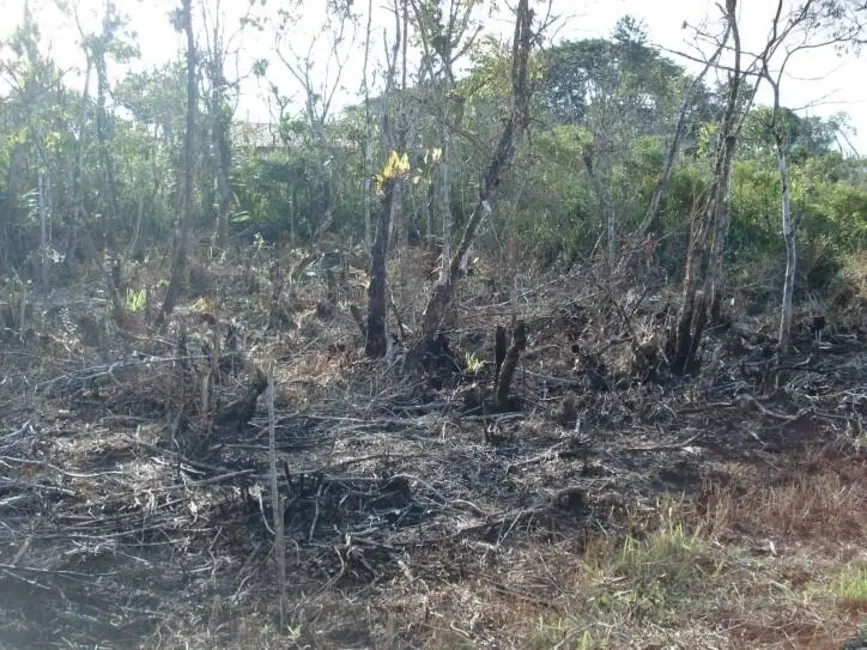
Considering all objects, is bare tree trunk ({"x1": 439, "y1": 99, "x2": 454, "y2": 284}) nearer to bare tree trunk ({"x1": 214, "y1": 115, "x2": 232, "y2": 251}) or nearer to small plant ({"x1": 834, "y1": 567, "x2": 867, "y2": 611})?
bare tree trunk ({"x1": 214, "y1": 115, "x2": 232, "y2": 251})

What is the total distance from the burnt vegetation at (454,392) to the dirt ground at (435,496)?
2 centimetres

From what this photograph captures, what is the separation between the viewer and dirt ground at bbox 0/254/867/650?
475 cm

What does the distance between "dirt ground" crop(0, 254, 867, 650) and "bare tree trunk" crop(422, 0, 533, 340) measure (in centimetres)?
43

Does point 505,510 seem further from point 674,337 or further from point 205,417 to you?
point 674,337

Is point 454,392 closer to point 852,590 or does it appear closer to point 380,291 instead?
point 380,291

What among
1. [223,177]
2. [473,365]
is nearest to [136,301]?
[473,365]

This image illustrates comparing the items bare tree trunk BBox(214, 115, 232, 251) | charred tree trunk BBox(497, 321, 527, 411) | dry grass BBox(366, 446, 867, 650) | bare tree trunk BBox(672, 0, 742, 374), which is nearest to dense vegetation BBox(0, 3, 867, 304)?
bare tree trunk BBox(214, 115, 232, 251)

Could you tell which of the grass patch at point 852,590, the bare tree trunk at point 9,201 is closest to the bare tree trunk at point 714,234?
the grass patch at point 852,590

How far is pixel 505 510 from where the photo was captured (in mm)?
6027

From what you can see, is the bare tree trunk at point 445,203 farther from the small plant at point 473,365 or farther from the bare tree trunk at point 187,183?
the bare tree trunk at point 187,183

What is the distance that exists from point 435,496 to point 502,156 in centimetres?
375

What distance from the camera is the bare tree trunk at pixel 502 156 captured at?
8.91 metres

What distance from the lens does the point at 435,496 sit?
618cm

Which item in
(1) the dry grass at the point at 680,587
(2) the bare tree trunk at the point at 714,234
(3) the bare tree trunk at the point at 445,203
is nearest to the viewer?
(1) the dry grass at the point at 680,587
